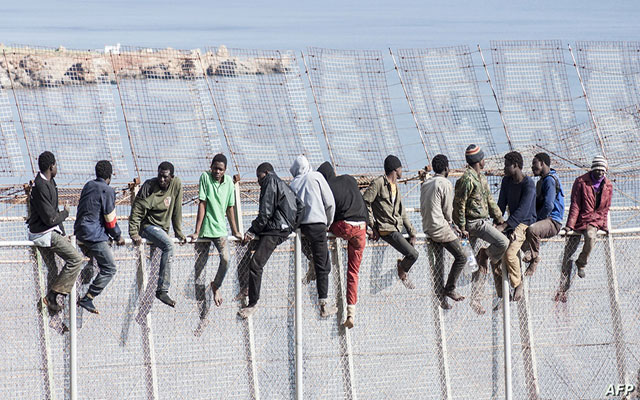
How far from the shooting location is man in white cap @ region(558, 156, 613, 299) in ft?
50.2

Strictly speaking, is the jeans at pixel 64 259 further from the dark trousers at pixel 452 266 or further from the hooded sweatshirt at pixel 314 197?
the dark trousers at pixel 452 266

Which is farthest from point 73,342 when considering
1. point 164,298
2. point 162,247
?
point 162,247

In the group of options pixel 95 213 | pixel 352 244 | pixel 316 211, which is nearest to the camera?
pixel 95 213

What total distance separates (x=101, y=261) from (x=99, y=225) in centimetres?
48

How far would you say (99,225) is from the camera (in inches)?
523

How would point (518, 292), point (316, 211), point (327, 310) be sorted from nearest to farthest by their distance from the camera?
point (316, 211)
point (327, 310)
point (518, 292)

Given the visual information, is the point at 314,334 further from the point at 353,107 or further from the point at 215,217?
the point at 353,107

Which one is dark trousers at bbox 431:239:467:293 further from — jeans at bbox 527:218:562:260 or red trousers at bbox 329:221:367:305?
red trousers at bbox 329:221:367:305

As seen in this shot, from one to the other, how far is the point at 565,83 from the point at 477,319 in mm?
8047

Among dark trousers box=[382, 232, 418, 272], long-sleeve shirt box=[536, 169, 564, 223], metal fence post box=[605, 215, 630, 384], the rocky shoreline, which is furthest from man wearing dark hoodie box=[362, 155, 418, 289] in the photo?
the rocky shoreline

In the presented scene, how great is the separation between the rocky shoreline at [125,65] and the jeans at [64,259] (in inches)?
263

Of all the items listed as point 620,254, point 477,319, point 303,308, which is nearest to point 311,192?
point 303,308

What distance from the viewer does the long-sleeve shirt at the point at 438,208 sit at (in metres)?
14.3

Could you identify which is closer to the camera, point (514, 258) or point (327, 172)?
point (327, 172)
